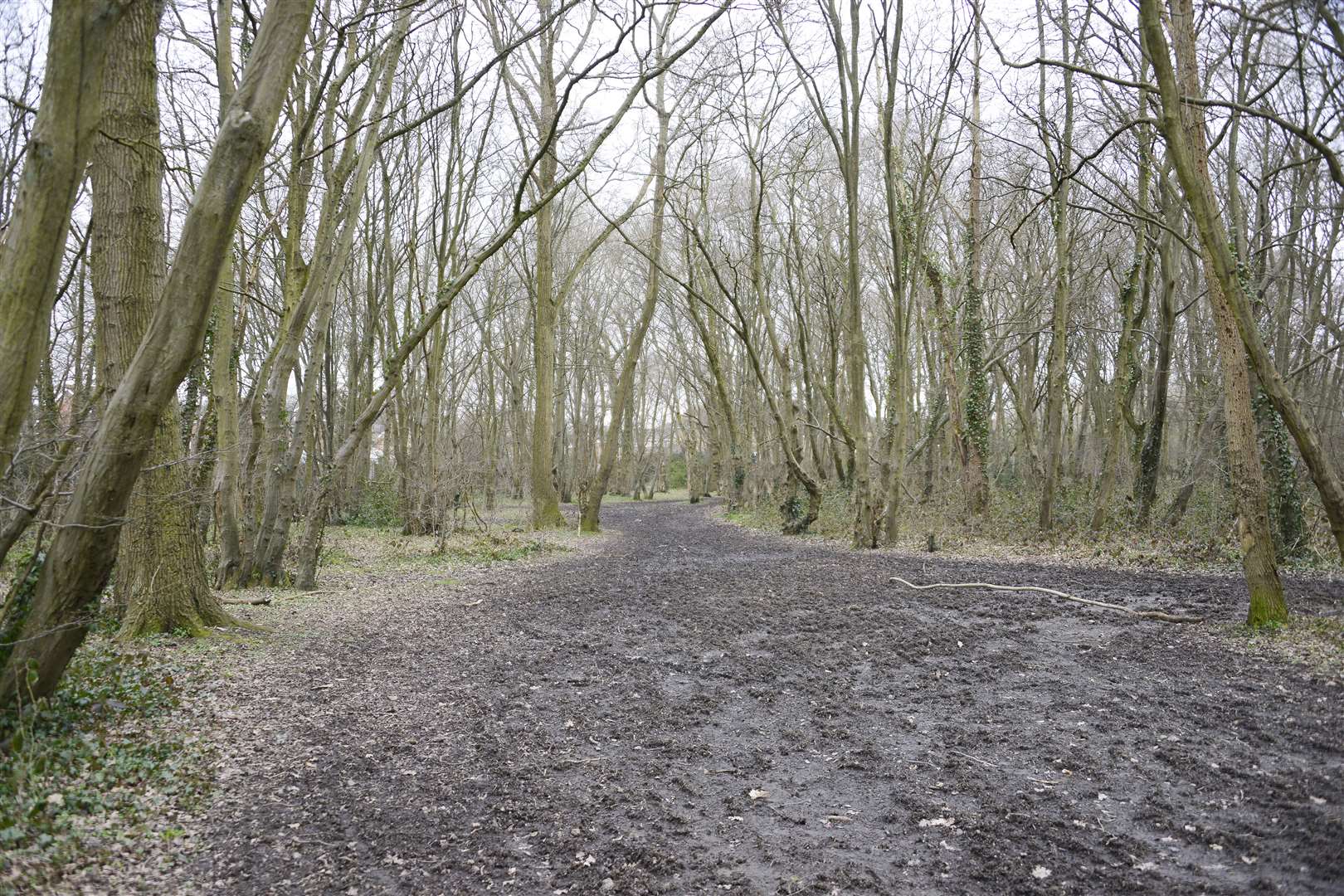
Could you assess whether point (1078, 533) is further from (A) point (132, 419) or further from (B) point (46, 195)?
(B) point (46, 195)

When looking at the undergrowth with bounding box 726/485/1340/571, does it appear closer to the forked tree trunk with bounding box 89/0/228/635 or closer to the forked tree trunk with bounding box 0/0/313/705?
the forked tree trunk with bounding box 89/0/228/635

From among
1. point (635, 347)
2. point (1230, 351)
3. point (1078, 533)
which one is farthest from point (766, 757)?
point (635, 347)

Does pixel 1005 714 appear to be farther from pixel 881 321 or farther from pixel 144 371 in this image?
pixel 881 321

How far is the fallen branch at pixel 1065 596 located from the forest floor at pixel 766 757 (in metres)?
0.18

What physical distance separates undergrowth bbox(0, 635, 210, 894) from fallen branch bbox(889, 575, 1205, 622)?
690cm

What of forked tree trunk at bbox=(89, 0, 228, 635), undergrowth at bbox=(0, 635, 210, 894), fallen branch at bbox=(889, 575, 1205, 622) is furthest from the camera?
fallen branch at bbox=(889, 575, 1205, 622)

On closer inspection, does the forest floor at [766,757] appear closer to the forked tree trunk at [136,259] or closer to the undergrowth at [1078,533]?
the forked tree trunk at [136,259]

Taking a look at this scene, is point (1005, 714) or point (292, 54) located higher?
point (292, 54)

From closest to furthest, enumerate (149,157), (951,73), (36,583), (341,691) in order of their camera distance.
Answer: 1. (36,583)
2. (341,691)
3. (149,157)
4. (951,73)

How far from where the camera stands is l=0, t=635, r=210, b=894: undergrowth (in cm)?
271

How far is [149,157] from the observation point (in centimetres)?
553

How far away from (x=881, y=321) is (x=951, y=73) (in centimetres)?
1822

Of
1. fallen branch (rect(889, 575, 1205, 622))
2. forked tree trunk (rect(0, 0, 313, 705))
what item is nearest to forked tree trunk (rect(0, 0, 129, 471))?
forked tree trunk (rect(0, 0, 313, 705))

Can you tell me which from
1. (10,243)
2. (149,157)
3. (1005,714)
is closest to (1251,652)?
(1005,714)
